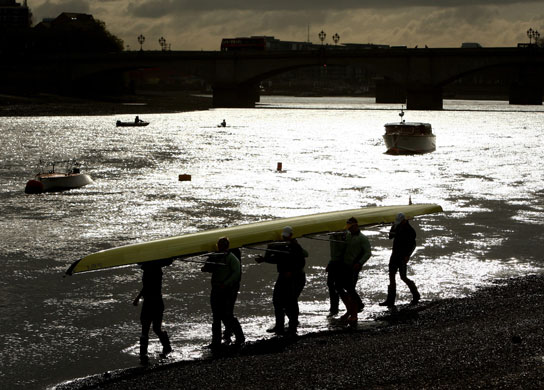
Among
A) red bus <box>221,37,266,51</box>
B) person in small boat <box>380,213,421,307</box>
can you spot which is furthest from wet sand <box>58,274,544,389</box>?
red bus <box>221,37,266,51</box>

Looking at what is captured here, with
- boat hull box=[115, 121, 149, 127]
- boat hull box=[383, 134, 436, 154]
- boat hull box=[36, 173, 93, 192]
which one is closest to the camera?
boat hull box=[36, 173, 93, 192]

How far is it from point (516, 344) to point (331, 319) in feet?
13.9

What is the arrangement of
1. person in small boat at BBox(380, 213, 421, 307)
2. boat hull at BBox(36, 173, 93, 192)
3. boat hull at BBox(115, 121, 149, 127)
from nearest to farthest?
person in small boat at BBox(380, 213, 421, 307) < boat hull at BBox(36, 173, 93, 192) < boat hull at BBox(115, 121, 149, 127)

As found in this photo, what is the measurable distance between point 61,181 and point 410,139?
107 feet

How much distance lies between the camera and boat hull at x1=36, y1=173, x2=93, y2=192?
38344 mm

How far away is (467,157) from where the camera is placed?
63.2 m

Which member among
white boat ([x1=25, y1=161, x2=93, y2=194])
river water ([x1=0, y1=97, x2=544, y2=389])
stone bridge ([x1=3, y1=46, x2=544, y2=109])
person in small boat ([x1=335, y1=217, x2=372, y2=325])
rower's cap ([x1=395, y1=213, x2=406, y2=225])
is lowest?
river water ([x1=0, y1=97, x2=544, y2=389])

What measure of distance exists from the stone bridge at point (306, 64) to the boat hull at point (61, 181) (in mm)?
91206

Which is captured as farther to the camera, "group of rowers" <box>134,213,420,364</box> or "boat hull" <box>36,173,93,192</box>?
"boat hull" <box>36,173,93,192</box>

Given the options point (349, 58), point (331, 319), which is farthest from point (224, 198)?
point (349, 58)

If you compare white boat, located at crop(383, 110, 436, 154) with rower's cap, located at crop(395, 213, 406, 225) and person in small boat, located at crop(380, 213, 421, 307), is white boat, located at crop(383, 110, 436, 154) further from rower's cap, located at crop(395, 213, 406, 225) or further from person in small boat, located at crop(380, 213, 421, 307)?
A: rower's cap, located at crop(395, 213, 406, 225)

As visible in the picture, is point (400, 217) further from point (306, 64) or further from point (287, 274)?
point (306, 64)

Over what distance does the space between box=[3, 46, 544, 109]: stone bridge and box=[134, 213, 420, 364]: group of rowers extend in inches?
4344

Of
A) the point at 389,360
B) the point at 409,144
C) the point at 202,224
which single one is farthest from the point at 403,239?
the point at 409,144
